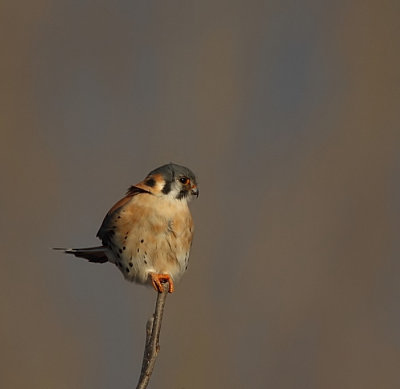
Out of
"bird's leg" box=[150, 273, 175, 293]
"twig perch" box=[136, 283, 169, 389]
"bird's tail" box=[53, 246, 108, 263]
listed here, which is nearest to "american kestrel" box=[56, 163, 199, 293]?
"bird's leg" box=[150, 273, 175, 293]

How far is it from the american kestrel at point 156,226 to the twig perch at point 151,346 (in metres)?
0.50

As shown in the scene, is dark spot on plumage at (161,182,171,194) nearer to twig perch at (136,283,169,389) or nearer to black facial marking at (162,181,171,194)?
black facial marking at (162,181,171,194)

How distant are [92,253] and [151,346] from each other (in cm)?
107

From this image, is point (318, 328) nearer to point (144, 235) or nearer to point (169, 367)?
point (169, 367)

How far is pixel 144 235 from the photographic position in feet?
10.7

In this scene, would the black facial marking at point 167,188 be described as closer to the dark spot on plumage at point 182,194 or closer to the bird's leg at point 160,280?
the dark spot on plumage at point 182,194

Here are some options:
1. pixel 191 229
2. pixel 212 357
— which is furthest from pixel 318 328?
pixel 191 229

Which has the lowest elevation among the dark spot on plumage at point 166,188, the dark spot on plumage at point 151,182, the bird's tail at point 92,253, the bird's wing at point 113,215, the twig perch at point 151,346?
the twig perch at point 151,346

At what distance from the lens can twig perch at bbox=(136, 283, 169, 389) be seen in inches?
87.8

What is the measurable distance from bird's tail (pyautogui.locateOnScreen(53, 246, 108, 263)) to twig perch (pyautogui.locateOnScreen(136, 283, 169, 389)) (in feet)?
2.31

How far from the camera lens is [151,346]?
245 cm

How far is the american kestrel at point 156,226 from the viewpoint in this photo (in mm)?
3232

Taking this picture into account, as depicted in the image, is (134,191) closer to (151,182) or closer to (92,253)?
(151,182)

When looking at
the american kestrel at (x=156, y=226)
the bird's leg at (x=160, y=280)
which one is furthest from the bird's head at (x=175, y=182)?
the bird's leg at (x=160, y=280)
